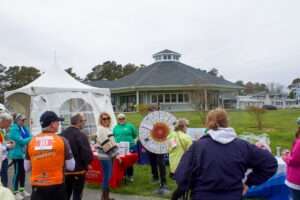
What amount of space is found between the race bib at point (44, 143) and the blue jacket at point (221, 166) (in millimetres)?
1522

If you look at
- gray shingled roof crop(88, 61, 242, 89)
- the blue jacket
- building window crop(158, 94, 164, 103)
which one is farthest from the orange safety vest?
building window crop(158, 94, 164, 103)

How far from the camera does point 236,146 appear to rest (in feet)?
7.17

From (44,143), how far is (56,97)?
259 inches

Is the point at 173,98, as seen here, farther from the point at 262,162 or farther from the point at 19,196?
the point at 262,162

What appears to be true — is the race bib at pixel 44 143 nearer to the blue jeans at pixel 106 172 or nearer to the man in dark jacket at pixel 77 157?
the man in dark jacket at pixel 77 157

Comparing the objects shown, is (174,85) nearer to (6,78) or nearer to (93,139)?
(93,139)

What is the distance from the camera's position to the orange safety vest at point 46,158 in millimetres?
2805

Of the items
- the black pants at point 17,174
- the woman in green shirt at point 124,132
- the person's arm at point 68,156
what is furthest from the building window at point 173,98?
the person's arm at point 68,156

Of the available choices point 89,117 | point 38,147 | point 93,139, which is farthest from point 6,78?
point 38,147

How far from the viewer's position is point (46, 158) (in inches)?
110

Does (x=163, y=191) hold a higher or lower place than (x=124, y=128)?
lower

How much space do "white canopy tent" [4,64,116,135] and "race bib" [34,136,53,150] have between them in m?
6.02

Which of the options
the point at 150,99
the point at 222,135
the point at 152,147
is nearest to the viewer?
the point at 222,135

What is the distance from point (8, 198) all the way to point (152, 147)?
3976 mm
